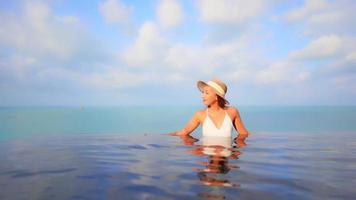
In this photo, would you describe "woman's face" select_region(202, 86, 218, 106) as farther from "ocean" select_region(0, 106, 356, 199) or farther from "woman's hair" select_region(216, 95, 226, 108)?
"ocean" select_region(0, 106, 356, 199)

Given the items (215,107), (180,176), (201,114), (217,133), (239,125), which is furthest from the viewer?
(239,125)

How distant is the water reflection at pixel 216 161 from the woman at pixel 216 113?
254 mm

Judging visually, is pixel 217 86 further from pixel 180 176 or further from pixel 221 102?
pixel 180 176

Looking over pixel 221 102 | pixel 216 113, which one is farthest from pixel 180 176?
pixel 221 102

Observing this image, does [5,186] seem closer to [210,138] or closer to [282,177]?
[282,177]

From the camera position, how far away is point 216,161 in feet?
21.0

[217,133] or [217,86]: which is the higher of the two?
[217,86]

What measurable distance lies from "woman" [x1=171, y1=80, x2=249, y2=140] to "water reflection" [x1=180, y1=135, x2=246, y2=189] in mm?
254

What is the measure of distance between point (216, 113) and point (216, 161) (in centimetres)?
283

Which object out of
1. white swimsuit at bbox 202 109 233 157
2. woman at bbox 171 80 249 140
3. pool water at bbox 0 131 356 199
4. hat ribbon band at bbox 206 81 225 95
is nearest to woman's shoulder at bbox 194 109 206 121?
woman at bbox 171 80 249 140

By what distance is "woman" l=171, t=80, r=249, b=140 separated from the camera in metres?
8.88

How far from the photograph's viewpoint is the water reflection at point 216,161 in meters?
4.69

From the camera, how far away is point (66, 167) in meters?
6.09

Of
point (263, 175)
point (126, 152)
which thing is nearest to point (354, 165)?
point (263, 175)
